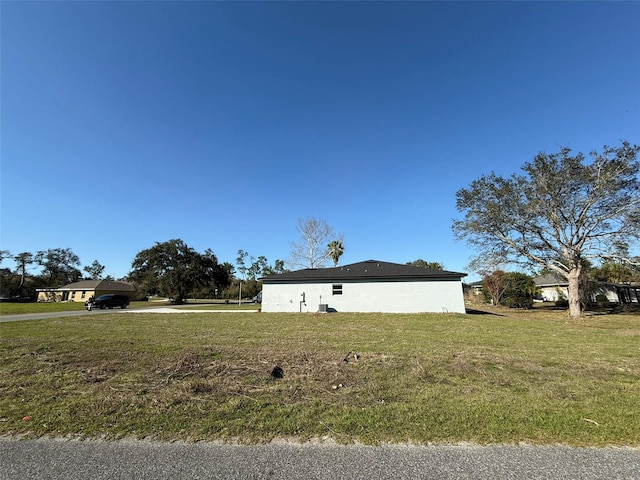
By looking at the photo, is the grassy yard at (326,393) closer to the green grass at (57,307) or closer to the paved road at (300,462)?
the paved road at (300,462)

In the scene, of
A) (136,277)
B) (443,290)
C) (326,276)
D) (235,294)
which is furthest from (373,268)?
(235,294)

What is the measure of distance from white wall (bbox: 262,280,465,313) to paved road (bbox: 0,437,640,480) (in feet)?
53.9

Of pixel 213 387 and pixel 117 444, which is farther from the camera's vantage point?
pixel 213 387

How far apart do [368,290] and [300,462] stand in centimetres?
1729

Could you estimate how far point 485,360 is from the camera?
6.19 m

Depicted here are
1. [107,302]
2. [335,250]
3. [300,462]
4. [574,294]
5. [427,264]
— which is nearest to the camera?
[300,462]

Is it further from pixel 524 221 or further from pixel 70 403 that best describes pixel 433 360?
pixel 524 221

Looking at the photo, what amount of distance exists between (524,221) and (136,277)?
42.9 m

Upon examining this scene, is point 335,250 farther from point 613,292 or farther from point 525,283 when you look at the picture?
point 613,292

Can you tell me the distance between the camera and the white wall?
18.4m

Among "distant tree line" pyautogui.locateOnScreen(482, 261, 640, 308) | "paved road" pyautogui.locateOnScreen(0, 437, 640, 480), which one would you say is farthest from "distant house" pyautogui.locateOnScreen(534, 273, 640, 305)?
"paved road" pyautogui.locateOnScreen(0, 437, 640, 480)

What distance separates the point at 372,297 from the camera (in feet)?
63.6

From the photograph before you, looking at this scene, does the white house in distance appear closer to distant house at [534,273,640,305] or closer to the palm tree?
the palm tree

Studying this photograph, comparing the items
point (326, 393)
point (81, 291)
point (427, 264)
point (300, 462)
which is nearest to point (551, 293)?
point (427, 264)
